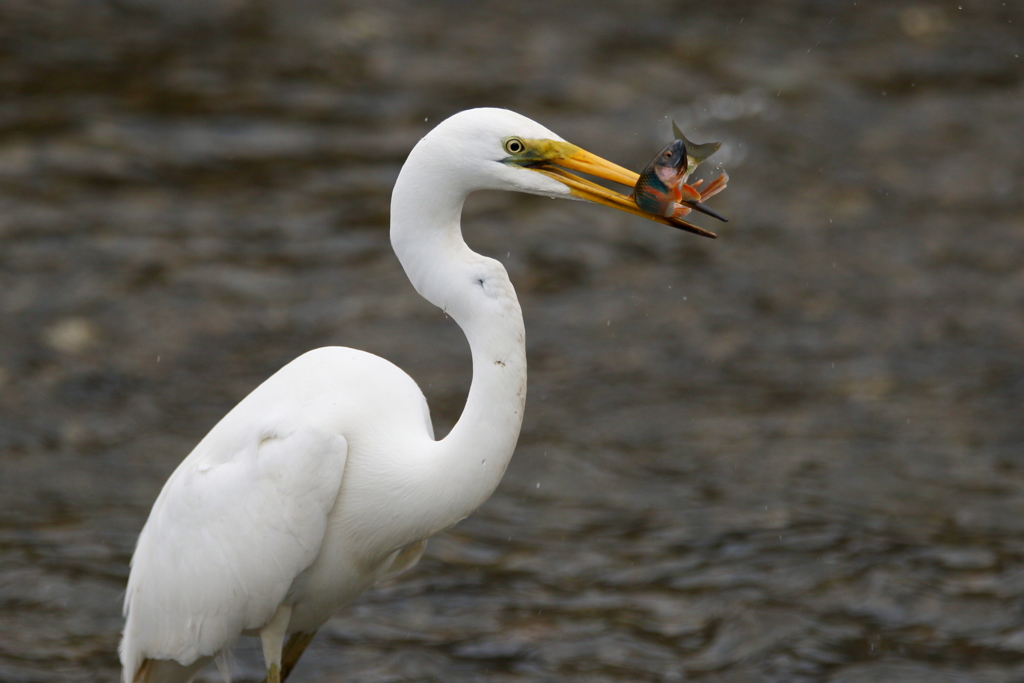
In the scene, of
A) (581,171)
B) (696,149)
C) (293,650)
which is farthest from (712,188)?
(293,650)

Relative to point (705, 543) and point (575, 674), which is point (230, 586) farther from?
point (705, 543)

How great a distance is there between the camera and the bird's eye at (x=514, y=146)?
333 cm

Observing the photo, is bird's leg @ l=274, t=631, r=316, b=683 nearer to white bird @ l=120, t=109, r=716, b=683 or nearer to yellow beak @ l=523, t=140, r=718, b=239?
white bird @ l=120, t=109, r=716, b=683

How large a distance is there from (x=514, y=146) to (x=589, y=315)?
4.14m

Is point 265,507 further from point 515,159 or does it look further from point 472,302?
point 515,159

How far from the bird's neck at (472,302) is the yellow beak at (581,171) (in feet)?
0.74

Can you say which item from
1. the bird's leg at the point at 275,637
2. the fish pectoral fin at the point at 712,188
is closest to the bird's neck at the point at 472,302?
the fish pectoral fin at the point at 712,188

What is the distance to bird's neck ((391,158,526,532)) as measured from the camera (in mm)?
3340

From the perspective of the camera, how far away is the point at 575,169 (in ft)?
11.1

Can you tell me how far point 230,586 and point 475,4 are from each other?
296 inches

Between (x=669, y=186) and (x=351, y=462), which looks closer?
(x=669, y=186)

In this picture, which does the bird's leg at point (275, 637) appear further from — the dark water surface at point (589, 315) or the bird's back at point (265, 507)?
the dark water surface at point (589, 315)

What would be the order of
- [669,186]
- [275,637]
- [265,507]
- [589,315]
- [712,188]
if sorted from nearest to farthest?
[669,186]
[712,188]
[265,507]
[275,637]
[589,315]

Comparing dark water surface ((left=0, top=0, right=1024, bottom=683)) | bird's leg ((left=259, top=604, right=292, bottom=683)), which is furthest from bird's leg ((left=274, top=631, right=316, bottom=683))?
dark water surface ((left=0, top=0, right=1024, bottom=683))
